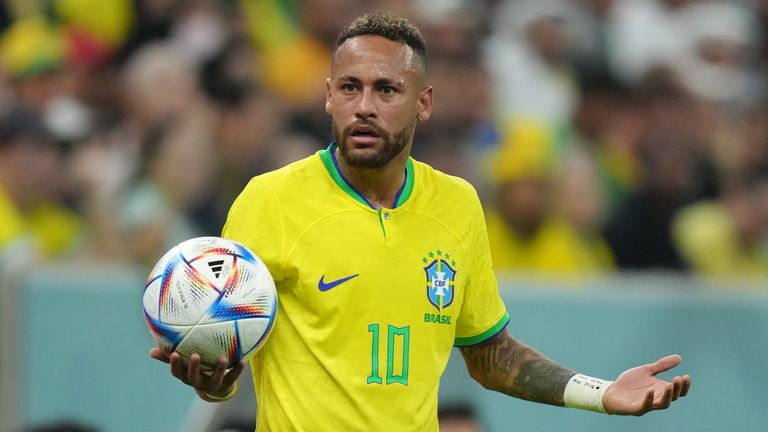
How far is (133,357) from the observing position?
7562 millimetres

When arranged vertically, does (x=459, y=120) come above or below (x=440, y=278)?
above

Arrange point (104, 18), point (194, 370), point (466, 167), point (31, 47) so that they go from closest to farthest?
point (194, 370) → point (466, 167) → point (31, 47) → point (104, 18)

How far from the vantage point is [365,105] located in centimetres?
436

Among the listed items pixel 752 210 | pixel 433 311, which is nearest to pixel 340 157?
pixel 433 311

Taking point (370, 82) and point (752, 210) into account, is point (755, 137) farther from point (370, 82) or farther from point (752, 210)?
point (370, 82)

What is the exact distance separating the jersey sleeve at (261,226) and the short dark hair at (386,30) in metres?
0.56

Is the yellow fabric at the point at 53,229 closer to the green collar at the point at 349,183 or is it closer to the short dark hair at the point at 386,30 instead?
the green collar at the point at 349,183

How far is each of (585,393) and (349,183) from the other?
106 centimetres

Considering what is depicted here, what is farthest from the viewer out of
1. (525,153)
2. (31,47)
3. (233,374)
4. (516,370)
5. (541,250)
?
(31,47)

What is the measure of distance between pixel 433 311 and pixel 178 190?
4.37 m

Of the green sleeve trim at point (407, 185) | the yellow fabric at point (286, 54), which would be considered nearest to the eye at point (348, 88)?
the green sleeve trim at point (407, 185)

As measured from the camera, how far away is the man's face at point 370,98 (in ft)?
14.4

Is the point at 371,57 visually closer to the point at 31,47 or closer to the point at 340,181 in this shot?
the point at 340,181

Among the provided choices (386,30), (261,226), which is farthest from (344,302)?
(386,30)
